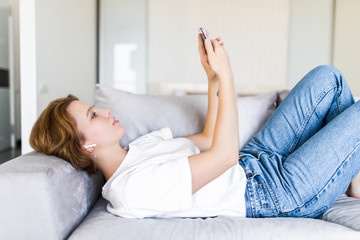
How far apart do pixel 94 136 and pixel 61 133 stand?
0.11 metres

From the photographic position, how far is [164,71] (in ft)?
14.8

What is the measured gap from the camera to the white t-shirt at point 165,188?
937mm

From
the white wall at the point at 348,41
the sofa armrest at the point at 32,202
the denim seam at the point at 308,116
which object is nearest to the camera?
the sofa armrest at the point at 32,202

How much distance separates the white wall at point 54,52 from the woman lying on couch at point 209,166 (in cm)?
134

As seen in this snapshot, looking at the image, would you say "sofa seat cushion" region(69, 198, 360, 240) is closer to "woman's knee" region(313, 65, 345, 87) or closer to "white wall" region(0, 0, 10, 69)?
"woman's knee" region(313, 65, 345, 87)

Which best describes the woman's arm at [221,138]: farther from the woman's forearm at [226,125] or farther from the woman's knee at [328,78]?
the woman's knee at [328,78]

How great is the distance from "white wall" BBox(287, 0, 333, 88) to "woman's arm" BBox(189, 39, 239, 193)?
3775 millimetres

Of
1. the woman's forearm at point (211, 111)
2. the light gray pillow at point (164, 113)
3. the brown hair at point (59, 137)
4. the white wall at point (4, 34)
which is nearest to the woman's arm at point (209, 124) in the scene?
the woman's forearm at point (211, 111)

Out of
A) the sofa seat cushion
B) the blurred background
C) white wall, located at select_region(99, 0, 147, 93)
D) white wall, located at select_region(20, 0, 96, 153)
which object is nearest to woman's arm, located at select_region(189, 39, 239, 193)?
the sofa seat cushion

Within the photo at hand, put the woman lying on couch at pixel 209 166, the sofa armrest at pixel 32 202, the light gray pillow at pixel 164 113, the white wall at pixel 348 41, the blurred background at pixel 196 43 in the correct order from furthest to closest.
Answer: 1. the blurred background at pixel 196 43
2. the white wall at pixel 348 41
3. the light gray pillow at pixel 164 113
4. the woman lying on couch at pixel 209 166
5. the sofa armrest at pixel 32 202

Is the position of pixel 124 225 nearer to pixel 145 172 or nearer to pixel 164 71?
pixel 145 172

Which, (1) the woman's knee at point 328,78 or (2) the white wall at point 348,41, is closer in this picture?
(1) the woman's knee at point 328,78

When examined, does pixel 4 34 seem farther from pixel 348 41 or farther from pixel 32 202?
pixel 348 41

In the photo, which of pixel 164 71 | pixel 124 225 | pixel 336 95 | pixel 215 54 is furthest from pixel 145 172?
pixel 164 71
